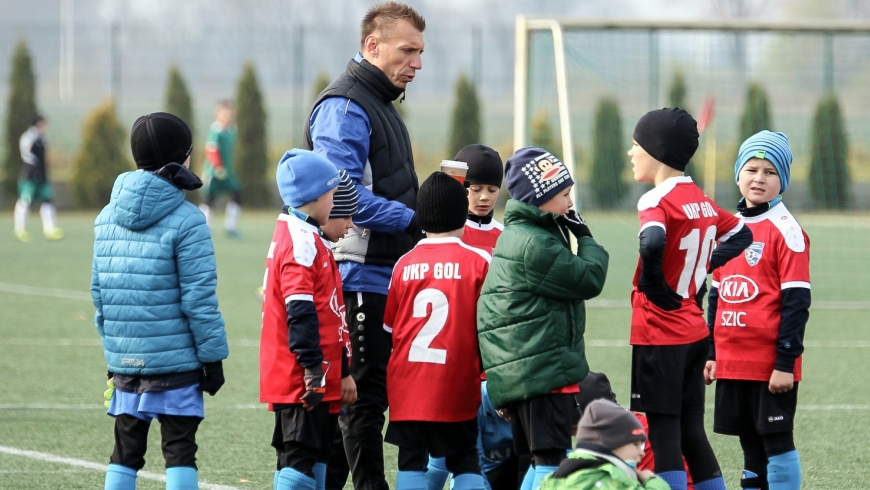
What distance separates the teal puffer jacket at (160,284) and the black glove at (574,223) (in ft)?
4.32

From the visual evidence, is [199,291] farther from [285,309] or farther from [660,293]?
[660,293]

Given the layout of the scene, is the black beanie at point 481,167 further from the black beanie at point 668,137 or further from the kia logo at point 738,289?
the kia logo at point 738,289

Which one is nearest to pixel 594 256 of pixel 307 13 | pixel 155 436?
pixel 155 436

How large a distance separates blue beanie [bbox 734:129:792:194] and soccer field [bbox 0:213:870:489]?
151 cm

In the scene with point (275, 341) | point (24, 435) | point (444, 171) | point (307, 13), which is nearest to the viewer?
point (275, 341)

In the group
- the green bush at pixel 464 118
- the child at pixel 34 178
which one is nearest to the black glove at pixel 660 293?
the child at pixel 34 178

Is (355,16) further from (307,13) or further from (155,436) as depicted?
(155,436)

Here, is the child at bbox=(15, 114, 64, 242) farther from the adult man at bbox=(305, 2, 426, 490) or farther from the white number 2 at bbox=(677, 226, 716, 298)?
the white number 2 at bbox=(677, 226, 716, 298)

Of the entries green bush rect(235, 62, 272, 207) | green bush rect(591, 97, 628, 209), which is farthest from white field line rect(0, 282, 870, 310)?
green bush rect(235, 62, 272, 207)

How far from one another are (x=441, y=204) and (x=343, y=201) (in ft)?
1.29

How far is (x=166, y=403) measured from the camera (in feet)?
13.8

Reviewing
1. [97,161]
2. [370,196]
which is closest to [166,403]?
[370,196]

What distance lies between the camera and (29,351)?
8.85 m

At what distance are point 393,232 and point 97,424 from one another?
2.74 meters
